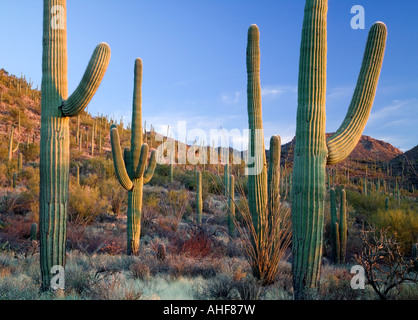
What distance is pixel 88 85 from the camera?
5.45m

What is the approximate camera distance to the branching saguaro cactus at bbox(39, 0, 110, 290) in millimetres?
Answer: 5445

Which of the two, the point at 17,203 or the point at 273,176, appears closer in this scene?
the point at 273,176

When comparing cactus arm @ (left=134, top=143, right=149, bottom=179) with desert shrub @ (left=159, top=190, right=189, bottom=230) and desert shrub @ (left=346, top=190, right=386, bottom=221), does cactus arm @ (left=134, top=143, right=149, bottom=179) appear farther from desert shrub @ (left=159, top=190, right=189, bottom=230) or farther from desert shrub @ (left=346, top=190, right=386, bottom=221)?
desert shrub @ (left=346, top=190, right=386, bottom=221)

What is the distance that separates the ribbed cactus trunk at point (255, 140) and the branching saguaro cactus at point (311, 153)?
4.37ft

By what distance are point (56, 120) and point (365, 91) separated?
→ 5.08 m

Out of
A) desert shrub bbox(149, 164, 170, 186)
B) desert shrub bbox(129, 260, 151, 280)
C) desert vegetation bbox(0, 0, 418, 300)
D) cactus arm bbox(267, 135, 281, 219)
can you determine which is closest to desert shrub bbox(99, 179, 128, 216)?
desert shrub bbox(149, 164, 170, 186)

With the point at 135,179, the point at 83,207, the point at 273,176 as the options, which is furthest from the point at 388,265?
the point at 83,207

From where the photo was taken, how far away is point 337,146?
5.39 metres

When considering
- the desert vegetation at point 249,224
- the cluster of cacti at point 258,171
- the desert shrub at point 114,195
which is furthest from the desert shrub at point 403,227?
the desert shrub at point 114,195

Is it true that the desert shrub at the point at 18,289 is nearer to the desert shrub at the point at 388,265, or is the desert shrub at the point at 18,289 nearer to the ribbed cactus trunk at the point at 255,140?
the ribbed cactus trunk at the point at 255,140

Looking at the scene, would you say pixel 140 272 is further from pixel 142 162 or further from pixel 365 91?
pixel 365 91

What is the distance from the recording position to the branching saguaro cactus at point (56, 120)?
17.9 ft

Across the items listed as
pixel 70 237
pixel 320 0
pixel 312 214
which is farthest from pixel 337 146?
pixel 70 237
